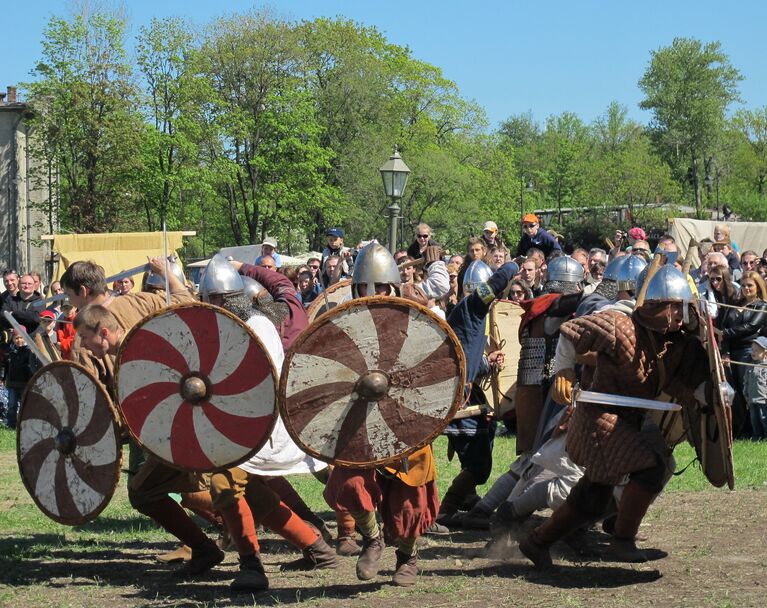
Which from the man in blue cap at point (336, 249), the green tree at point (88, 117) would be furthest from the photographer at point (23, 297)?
the green tree at point (88, 117)

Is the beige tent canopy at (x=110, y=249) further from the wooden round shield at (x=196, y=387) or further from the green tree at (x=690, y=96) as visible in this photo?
the green tree at (x=690, y=96)

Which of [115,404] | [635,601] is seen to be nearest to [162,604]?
[115,404]

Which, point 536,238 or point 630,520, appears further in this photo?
point 536,238

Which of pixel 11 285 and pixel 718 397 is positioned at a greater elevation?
pixel 11 285

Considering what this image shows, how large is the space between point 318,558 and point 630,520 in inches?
61.4

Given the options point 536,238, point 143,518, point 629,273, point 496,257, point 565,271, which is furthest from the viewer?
point 536,238

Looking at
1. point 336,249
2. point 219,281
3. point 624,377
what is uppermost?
point 336,249

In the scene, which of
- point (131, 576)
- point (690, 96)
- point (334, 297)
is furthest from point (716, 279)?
point (690, 96)

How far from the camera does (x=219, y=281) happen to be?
562cm

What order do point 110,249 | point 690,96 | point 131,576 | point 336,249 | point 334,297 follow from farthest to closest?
1. point 690,96
2. point 110,249
3. point 336,249
4. point 334,297
5. point 131,576

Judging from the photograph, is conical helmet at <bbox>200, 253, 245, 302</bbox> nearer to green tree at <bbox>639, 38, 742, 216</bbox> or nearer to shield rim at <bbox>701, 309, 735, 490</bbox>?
shield rim at <bbox>701, 309, 735, 490</bbox>

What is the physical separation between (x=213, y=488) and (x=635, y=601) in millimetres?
1950

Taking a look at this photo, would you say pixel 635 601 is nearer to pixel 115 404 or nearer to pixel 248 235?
pixel 115 404

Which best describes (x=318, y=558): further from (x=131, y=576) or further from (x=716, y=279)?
(x=716, y=279)
